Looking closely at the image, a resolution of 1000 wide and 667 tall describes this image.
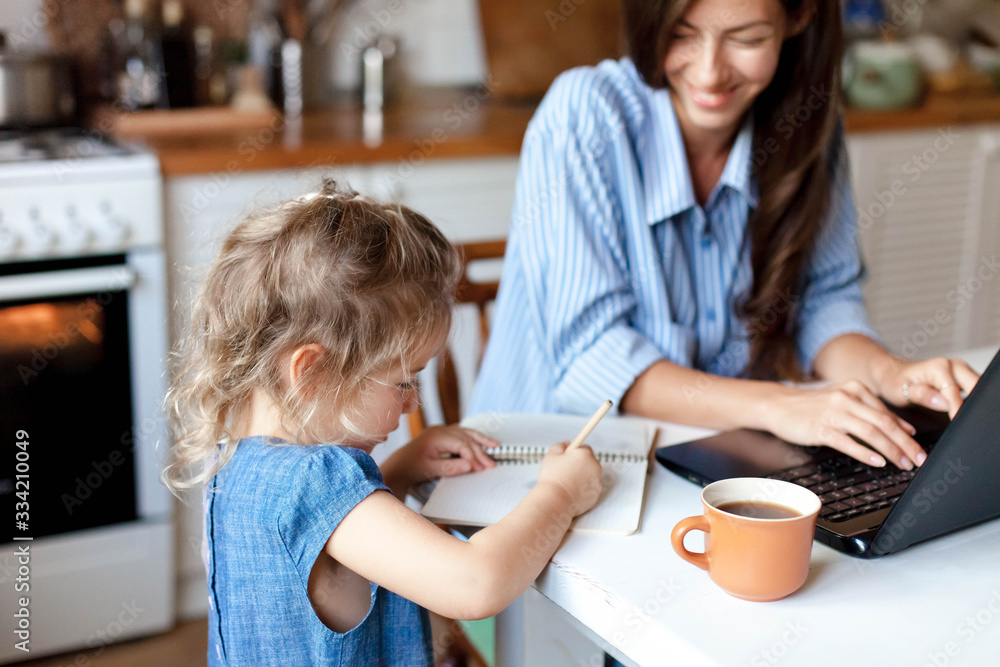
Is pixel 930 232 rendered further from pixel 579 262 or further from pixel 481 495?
pixel 481 495

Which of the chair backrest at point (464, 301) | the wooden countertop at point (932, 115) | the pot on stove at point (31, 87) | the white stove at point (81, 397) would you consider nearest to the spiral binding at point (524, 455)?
the chair backrest at point (464, 301)

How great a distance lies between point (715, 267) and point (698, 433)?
14.4 inches

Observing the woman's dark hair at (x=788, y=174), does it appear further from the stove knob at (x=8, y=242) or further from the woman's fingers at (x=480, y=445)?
the stove knob at (x=8, y=242)

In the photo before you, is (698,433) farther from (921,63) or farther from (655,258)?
(921,63)

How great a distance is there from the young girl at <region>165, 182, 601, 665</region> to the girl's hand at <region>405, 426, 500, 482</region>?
0.20 ft

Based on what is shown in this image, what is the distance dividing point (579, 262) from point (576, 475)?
0.41 m

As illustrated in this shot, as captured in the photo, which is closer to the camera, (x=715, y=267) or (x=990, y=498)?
(x=990, y=498)

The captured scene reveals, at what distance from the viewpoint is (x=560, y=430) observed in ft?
3.29

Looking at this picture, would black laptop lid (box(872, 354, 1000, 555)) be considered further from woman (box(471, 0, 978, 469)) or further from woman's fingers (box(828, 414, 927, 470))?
woman (box(471, 0, 978, 469))

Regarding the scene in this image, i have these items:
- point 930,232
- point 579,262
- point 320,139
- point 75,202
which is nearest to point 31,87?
point 75,202

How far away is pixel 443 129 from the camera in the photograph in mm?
2150

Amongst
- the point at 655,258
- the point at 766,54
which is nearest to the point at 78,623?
the point at 655,258

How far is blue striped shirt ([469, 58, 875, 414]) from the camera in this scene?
1167 millimetres

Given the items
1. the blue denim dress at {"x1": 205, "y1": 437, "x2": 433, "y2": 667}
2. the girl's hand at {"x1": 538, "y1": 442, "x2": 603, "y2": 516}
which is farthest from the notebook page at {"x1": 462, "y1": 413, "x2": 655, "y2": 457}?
the blue denim dress at {"x1": 205, "y1": 437, "x2": 433, "y2": 667}
